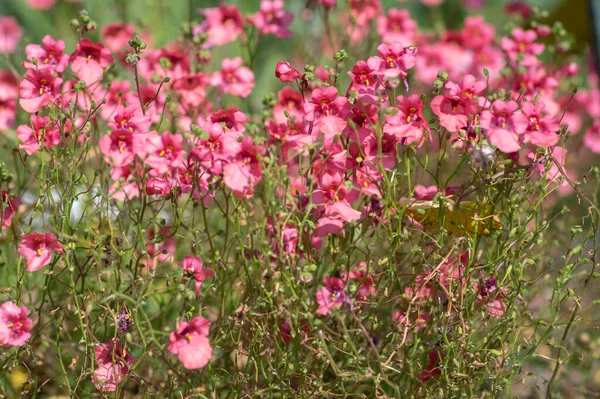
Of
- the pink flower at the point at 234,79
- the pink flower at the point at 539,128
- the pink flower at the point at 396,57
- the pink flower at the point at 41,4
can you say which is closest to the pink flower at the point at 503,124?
the pink flower at the point at 539,128

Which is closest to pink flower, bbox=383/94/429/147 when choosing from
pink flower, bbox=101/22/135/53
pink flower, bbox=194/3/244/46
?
pink flower, bbox=194/3/244/46

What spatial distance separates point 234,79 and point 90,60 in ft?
1.31

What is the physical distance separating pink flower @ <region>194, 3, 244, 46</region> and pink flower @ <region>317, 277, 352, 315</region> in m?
0.86

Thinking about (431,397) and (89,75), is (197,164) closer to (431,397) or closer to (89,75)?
(89,75)

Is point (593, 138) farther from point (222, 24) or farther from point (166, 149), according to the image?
point (166, 149)

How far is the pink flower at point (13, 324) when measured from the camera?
117 centimetres

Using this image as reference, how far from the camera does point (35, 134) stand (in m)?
1.25

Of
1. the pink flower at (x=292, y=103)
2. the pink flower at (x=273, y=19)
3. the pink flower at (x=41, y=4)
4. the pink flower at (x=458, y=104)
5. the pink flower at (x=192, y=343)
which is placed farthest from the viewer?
the pink flower at (x=41, y=4)

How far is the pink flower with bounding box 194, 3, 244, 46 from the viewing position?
71.2 inches

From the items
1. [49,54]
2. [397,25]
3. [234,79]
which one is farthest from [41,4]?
[49,54]

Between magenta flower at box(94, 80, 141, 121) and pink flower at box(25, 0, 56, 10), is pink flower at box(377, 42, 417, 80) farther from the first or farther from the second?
pink flower at box(25, 0, 56, 10)

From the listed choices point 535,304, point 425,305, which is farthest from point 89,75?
point 535,304

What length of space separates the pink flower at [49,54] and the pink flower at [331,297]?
0.61 meters

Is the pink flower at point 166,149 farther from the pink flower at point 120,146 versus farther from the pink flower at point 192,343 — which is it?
the pink flower at point 192,343
